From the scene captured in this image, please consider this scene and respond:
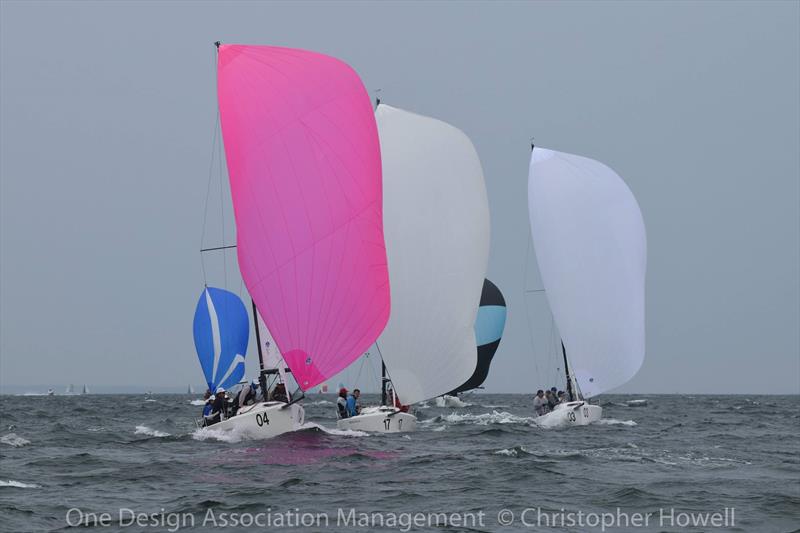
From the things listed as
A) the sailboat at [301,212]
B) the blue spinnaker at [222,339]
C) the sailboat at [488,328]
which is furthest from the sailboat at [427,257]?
the sailboat at [488,328]

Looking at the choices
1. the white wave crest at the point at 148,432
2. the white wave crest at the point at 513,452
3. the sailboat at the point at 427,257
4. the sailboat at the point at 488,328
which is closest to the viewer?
the white wave crest at the point at 513,452

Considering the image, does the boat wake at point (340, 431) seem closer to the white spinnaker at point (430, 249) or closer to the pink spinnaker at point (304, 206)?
the white spinnaker at point (430, 249)

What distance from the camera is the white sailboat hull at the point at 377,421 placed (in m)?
27.6

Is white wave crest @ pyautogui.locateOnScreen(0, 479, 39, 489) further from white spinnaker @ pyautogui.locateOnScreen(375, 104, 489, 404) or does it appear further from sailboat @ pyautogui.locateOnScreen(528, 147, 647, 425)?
sailboat @ pyautogui.locateOnScreen(528, 147, 647, 425)

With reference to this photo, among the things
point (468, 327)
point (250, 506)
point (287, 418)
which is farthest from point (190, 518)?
point (468, 327)

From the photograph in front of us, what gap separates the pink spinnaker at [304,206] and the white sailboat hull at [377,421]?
4373 millimetres

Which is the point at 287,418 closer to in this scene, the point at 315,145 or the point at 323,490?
the point at 315,145

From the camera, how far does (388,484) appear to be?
1716 centimetres

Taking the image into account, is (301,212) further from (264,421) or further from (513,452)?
(513,452)

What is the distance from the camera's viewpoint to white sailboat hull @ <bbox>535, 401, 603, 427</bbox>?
114 ft

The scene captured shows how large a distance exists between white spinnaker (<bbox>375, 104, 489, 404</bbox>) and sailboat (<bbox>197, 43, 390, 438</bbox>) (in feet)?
16.7

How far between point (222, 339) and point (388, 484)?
759 inches

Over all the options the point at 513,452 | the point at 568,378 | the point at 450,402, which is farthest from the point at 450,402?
the point at 513,452

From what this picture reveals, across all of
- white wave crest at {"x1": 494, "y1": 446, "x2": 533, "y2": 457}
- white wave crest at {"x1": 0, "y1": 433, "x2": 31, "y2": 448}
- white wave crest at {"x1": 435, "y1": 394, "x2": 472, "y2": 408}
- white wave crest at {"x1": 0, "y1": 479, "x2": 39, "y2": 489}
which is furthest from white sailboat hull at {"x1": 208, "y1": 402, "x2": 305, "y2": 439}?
white wave crest at {"x1": 435, "y1": 394, "x2": 472, "y2": 408}
